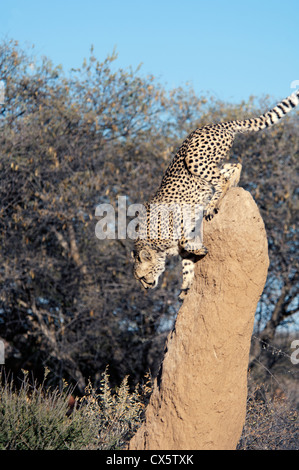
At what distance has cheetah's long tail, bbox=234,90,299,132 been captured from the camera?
20.6ft

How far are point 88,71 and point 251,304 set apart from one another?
9.89 metres

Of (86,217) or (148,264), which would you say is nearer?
(148,264)

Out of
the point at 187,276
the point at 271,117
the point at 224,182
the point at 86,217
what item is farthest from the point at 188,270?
the point at 86,217

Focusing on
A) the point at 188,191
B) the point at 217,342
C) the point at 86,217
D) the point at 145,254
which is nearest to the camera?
the point at 217,342

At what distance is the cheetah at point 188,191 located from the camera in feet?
20.1

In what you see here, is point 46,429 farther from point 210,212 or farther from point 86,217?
point 86,217

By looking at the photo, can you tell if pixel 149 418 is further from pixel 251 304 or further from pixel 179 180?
pixel 179 180

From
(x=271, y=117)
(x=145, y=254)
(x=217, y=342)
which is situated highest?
(x=271, y=117)

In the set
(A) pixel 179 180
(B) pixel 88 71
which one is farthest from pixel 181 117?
(A) pixel 179 180

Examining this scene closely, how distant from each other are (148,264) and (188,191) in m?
0.88

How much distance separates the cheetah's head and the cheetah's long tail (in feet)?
5.15

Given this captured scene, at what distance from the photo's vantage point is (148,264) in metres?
6.66

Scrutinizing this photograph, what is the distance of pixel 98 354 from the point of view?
13438mm

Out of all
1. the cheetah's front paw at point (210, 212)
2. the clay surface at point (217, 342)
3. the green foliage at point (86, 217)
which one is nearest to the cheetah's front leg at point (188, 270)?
the clay surface at point (217, 342)
